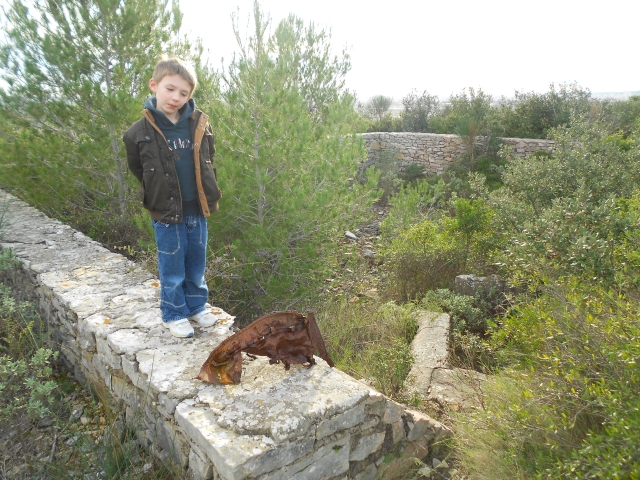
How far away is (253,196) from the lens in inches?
156

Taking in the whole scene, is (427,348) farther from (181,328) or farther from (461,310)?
(181,328)

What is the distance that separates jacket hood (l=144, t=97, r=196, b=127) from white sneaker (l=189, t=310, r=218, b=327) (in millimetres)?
1096

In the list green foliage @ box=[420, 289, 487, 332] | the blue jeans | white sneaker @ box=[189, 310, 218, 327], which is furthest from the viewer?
green foliage @ box=[420, 289, 487, 332]

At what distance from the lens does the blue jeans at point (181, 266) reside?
2.28 m

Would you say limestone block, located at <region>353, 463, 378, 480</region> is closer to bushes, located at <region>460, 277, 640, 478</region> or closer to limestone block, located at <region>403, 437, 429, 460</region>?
limestone block, located at <region>403, 437, 429, 460</region>

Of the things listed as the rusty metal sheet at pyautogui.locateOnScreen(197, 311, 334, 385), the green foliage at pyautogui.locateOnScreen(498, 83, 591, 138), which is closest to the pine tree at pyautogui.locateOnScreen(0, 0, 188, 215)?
the rusty metal sheet at pyautogui.locateOnScreen(197, 311, 334, 385)

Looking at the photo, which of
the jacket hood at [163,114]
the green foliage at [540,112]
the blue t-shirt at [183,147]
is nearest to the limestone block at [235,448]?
the blue t-shirt at [183,147]

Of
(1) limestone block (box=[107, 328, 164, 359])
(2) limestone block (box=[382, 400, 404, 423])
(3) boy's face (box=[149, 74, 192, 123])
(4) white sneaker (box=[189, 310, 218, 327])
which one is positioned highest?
(3) boy's face (box=[149, 74, 192, 123])

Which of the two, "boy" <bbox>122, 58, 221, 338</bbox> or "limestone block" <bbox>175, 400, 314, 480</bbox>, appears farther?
"boy" <bbox>122, 58, 221, 338</bbox>

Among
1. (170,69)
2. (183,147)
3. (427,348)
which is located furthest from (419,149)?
(170,69)

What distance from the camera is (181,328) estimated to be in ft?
7.58

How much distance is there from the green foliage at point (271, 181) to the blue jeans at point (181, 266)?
1.31 meters

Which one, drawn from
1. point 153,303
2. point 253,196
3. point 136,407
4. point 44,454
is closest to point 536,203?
point 253,196

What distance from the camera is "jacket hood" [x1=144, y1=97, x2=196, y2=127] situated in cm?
214
